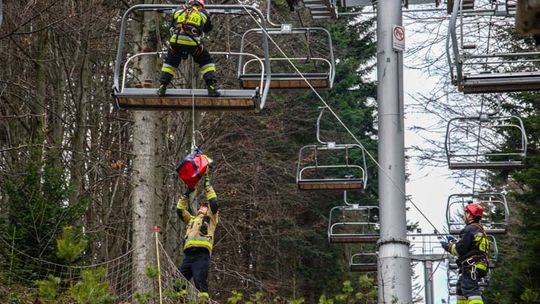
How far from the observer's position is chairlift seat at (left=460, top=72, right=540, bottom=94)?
11.8 meters

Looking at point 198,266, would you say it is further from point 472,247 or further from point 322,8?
point 322,8

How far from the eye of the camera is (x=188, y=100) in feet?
37.4

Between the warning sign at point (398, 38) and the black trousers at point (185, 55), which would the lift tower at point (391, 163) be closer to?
the warning sign at point (398, 38)

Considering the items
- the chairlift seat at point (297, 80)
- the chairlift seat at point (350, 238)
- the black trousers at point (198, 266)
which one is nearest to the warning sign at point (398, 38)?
the chairlift seat at point (297, 80)

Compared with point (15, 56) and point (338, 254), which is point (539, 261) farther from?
point (338, 254)

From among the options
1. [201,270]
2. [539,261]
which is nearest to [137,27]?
[201,270]

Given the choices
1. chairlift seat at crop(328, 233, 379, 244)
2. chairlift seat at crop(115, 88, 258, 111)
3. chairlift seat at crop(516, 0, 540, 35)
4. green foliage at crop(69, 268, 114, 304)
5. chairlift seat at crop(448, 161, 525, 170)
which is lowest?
green foliage at crop(69, 268, 114, 304)

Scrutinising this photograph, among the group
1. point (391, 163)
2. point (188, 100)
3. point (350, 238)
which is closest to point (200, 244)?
point (188, 100)

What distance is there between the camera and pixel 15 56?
23.3m

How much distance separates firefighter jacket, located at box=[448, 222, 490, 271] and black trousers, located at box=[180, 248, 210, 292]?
321 cm

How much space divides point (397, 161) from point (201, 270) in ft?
8.84

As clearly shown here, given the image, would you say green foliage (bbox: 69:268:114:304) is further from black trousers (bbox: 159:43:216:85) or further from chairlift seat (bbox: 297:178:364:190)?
chairlift seat (bbox: 297:178:364:190)

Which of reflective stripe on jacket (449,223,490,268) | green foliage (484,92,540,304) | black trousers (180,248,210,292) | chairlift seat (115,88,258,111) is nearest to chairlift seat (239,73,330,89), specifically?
chairlift seat (115,88,258,111)

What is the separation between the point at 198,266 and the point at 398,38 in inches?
144
